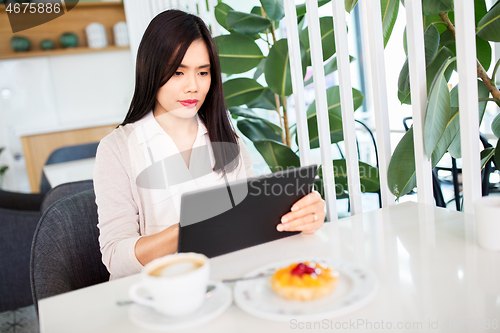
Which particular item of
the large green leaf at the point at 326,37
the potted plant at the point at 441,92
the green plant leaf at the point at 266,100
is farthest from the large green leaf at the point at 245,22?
the potted plant at the point at 441,92

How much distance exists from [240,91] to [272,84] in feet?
0.81

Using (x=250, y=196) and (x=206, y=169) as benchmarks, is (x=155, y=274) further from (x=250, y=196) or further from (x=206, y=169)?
(x=206, y=169)

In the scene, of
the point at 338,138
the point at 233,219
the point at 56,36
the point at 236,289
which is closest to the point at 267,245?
the point at 233,219

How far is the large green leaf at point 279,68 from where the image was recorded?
4.59 ft

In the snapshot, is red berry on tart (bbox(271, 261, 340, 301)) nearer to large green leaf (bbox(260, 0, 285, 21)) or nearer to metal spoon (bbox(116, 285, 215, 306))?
metal spoon (bbox(116, 285, 215, 306))

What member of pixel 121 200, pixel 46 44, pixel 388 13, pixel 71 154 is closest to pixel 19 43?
pixel 46 44

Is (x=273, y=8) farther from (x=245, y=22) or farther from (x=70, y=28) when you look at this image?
(x=70, y=28)

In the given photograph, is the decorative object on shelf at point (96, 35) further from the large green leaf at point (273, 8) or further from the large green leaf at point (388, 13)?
the large green leaf at point (388, 13)

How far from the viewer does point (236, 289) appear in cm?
58

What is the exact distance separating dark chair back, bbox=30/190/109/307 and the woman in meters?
0.08

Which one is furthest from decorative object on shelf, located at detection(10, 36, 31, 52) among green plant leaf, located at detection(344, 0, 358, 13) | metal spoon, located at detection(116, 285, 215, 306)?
metal spoon, located at detection(116, 285, 215, 306)

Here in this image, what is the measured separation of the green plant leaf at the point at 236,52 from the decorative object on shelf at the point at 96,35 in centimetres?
328

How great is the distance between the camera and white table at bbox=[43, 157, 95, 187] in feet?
6.75

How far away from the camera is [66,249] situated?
0.96 metres
